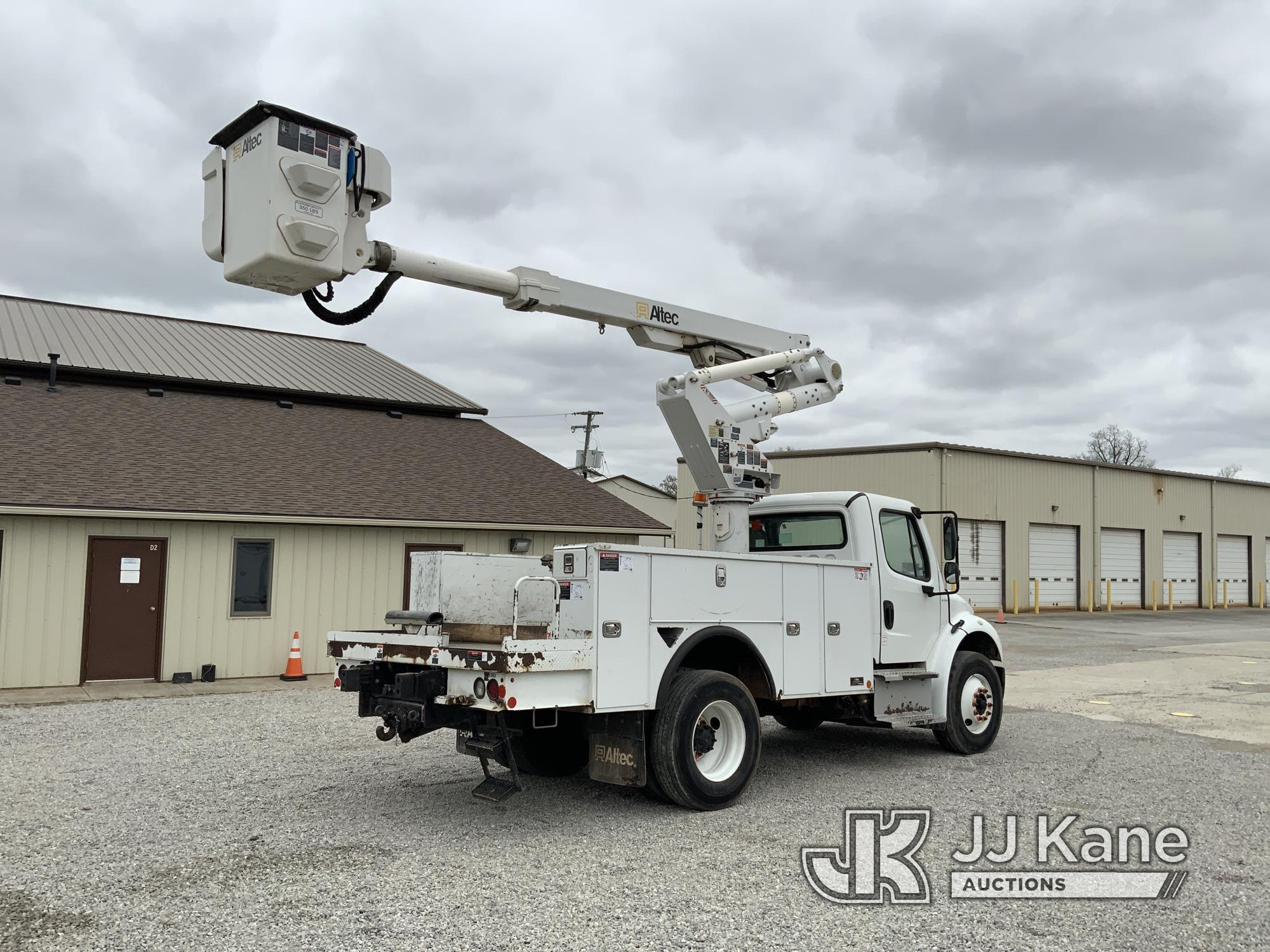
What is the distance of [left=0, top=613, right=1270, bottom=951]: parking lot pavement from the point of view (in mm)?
4973

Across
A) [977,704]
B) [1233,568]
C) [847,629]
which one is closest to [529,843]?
[847,629]

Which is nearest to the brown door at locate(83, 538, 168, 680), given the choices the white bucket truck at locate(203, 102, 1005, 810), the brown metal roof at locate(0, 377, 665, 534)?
the brown metal roof at locate(0, 377, 665, 534)

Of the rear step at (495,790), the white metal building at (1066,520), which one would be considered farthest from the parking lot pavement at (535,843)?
the white metal building at (1066,520)

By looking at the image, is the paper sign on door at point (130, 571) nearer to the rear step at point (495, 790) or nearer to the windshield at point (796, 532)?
the windshield at point (796, 532)

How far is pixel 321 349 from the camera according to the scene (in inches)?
878

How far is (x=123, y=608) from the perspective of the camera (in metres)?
14.3

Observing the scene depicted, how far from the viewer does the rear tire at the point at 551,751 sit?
27.0 ft

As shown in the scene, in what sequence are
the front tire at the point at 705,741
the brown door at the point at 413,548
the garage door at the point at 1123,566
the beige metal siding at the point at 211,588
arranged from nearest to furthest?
the front tire at the point at 705,741
the beige metal siding at the point at 211,588
the brown door at the point at 413,548
the garage door at the point at 1123,566

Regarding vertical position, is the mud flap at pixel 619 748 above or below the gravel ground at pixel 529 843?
above

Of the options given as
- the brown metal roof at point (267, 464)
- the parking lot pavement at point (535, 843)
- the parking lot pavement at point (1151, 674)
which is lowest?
the parking lot pavement at point (535, 843)

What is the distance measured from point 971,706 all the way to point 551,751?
13.1 ft

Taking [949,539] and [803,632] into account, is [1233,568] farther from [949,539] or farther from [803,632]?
[803,632]

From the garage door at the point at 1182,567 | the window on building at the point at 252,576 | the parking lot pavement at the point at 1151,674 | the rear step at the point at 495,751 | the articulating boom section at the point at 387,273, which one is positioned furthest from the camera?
the garage door at the point at 1182,567

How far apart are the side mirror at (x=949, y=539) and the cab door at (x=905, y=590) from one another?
1.04ft
